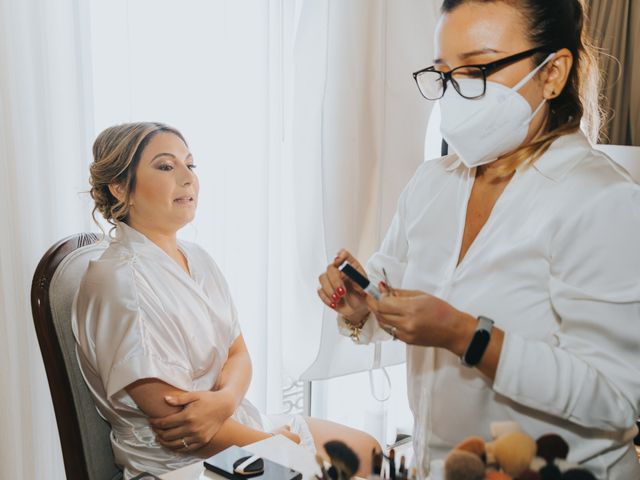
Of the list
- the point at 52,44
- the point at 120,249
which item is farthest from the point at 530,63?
the point at 52,44

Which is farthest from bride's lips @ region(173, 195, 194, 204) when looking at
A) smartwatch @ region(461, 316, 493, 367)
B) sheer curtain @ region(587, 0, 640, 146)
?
sheer curtain @ region(587, 0, 640, 146)

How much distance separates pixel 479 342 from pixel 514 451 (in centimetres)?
40

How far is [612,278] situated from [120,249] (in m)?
0.98

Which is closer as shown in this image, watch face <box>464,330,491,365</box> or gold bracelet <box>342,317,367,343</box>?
watch face <box>464,330,491,365</box>

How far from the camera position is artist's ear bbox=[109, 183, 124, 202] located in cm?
138

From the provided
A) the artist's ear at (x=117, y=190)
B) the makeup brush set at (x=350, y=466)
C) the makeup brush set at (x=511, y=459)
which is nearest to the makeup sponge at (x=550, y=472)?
the makeup brush set at (x=511, y=459)

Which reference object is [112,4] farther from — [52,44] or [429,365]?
[429,365]

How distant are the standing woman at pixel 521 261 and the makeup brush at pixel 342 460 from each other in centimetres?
33

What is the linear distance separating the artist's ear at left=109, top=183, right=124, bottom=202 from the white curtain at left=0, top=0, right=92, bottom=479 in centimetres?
18

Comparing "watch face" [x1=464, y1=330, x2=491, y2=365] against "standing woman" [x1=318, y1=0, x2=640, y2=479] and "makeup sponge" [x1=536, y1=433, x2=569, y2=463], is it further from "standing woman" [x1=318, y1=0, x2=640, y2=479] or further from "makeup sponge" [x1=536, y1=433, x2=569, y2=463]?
"makeup sponge" [x1=536, y1=433, x2=569, y2=463]

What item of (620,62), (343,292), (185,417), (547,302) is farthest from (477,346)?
(620,62)

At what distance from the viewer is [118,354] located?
47.7 inches

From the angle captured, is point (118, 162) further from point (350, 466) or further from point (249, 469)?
point (350, 466)

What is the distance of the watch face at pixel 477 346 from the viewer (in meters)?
0.85
